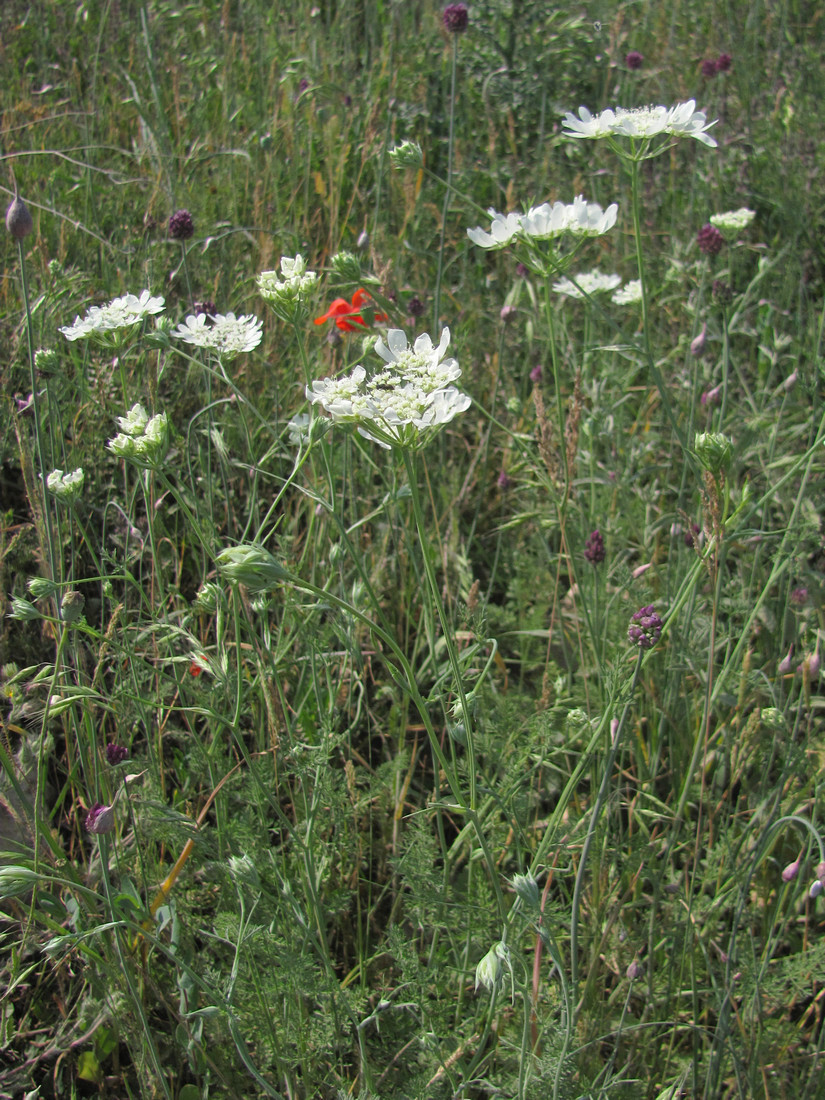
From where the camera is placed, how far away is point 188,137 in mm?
3072

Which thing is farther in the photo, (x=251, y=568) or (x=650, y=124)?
(x=650, y=124)

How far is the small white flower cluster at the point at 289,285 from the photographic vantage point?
1.27m

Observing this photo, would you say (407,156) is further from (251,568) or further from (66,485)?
(251,568)

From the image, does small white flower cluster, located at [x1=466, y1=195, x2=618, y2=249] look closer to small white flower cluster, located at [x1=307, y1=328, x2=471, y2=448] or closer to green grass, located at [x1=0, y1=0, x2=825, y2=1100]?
green grass, located at [x1=0, y1=0, x2=825, y2=1100]

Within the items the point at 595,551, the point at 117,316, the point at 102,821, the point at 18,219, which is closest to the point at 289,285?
the point at 117,316

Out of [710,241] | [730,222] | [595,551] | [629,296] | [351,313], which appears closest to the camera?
[595,551]

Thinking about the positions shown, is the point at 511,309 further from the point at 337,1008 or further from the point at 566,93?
the point at 566,93

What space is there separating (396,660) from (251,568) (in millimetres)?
1072

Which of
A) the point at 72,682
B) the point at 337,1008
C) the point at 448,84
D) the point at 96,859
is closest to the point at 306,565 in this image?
the point at 72,682

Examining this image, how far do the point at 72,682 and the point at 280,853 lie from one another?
545mm

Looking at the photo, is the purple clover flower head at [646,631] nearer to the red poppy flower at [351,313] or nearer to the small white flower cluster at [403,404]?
the small white flower cluster at [403,404]

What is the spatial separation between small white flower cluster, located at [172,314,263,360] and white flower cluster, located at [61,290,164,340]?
0.25 feet

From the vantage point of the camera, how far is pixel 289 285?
1.27m

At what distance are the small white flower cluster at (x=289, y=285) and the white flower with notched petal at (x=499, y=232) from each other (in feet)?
0.89
